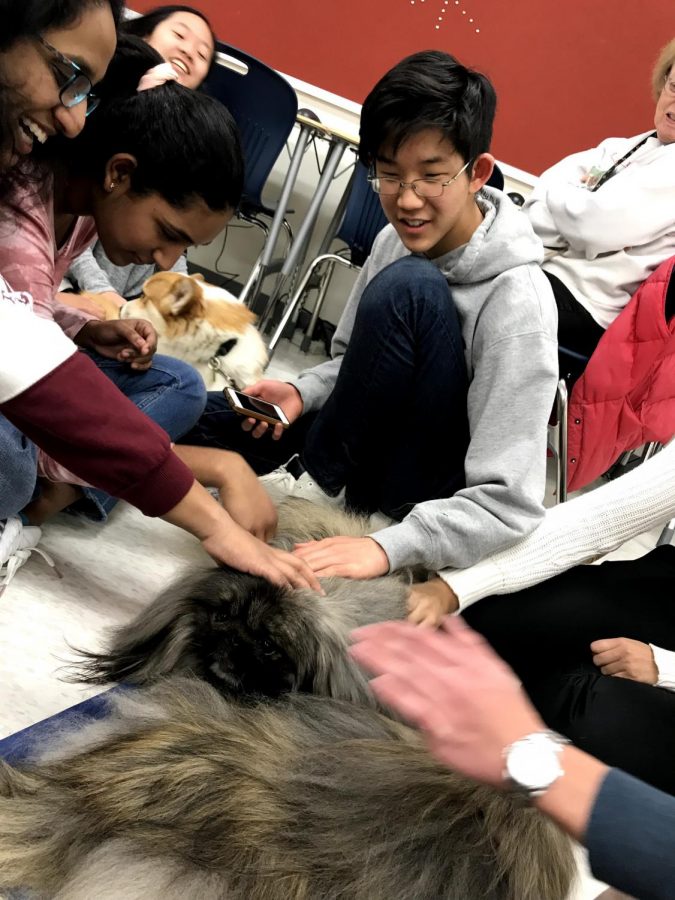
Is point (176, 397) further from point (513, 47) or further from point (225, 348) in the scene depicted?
point (513, 47)

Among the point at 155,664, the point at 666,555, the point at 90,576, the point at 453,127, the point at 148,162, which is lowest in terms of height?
the point at 90,576

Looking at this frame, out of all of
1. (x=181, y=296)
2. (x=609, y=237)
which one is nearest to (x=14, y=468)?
(x=181, y=296)

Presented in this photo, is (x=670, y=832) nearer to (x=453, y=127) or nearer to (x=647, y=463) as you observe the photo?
(x=647, y=463)

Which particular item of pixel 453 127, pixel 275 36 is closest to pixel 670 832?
pixel 453 127

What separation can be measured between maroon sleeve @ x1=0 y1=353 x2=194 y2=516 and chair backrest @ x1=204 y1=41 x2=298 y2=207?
2250 millimetres

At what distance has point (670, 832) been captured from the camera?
630 millimetres

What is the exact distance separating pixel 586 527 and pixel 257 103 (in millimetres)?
2424

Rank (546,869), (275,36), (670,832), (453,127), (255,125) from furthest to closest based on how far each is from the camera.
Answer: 1. (275,36)
2. (255,125)
3. (453,127)
4. (546,869)
5. (670,832)

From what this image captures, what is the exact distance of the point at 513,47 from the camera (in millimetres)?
3504

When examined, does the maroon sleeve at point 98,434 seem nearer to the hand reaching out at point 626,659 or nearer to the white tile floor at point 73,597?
the white tile floor at point 73,597

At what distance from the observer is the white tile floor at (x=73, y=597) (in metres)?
1.24

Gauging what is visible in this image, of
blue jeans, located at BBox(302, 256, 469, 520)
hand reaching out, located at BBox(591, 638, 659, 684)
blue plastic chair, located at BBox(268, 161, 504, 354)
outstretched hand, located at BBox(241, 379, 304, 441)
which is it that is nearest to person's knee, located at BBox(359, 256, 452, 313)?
blue jeans, located at BBox(302, 256, 469, 520)

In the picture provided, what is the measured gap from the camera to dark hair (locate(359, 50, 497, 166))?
142 centimetres

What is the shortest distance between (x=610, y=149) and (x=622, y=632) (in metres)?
1.70
